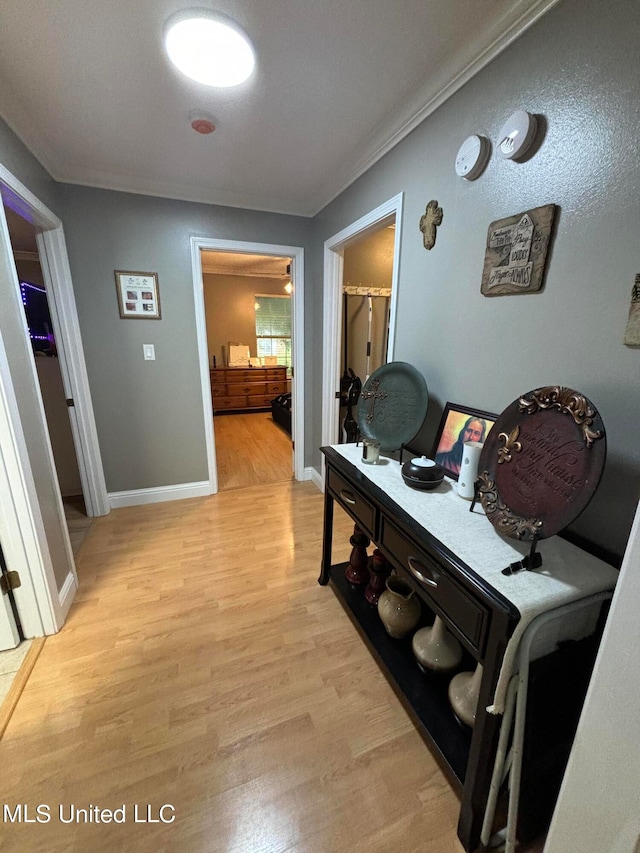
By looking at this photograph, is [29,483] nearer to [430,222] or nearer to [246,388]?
[430,222]

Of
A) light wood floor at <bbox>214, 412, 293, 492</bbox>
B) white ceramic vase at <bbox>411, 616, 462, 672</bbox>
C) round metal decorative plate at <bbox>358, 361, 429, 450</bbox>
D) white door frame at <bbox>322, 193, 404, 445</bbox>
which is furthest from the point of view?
light wood floor at <bbox>214, 412, 293, 492</bbox>

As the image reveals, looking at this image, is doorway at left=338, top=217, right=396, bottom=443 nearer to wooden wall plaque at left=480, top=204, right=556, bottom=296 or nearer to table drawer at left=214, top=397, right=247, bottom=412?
wooden wall plaque at left=480, top=204, right=556, bottom=296

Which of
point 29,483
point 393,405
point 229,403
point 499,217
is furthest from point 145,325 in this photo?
point 229,403

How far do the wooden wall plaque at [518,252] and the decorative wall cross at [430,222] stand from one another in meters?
0.31

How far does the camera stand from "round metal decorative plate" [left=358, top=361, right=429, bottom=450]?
4.95 feet

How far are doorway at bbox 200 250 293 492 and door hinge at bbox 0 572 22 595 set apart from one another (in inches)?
136

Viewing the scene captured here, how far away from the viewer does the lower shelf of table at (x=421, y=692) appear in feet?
3.37

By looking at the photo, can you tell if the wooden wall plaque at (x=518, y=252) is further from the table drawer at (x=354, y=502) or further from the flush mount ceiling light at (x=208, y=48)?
the flush mount ceiling light at (x=208, y=48)

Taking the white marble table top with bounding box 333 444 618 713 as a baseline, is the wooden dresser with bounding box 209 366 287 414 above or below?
below

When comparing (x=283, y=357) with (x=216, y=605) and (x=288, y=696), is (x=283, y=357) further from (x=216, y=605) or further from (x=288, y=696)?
(x=288, y=696)

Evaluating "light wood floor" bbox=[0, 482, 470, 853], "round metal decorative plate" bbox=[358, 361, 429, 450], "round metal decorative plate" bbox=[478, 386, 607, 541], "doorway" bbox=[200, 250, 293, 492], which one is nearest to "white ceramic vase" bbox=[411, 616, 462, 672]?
→ "light wood floor" bbox=[0, 482, 470, 853]

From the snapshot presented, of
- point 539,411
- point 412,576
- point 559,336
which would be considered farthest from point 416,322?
point 412,576

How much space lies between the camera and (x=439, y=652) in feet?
4.09

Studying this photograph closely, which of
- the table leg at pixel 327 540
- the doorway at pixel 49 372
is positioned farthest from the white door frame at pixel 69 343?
the table leg at pixel 327 540
